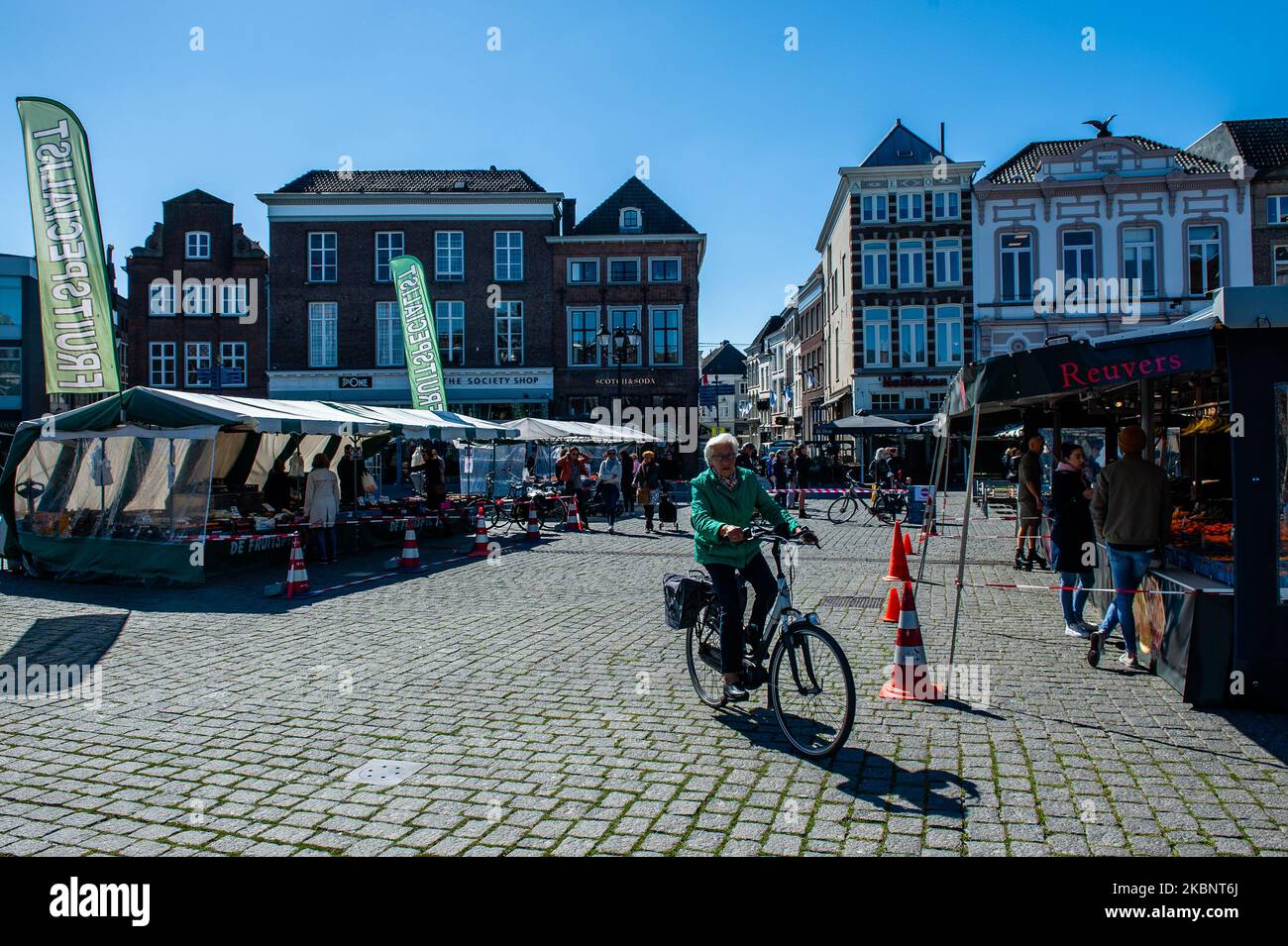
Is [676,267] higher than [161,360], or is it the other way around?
[676,267]

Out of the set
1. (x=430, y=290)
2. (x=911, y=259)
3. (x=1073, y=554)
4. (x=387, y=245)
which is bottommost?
(x=1073, y=554)

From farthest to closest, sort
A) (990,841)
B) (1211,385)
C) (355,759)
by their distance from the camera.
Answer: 1. (1211,385)
2. (355,759)
3. (990,841)

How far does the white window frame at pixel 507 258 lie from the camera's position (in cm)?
4253

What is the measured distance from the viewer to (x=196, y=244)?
4366 cm

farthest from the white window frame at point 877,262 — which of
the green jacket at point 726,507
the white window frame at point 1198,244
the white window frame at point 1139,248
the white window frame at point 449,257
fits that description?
the green jacket at point 726,507

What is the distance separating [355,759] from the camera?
16.2 feet

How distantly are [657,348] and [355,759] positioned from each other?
38.5 m

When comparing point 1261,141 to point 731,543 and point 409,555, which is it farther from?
point 731,543

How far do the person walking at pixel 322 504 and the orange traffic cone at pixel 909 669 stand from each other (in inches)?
387

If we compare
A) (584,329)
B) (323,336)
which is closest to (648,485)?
(584,329)

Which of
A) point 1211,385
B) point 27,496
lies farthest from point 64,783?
point 27,496

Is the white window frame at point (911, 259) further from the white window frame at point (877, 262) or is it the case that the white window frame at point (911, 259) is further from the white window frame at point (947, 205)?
the white window frame at point (947, 205)

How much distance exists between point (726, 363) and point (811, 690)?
316 ft
